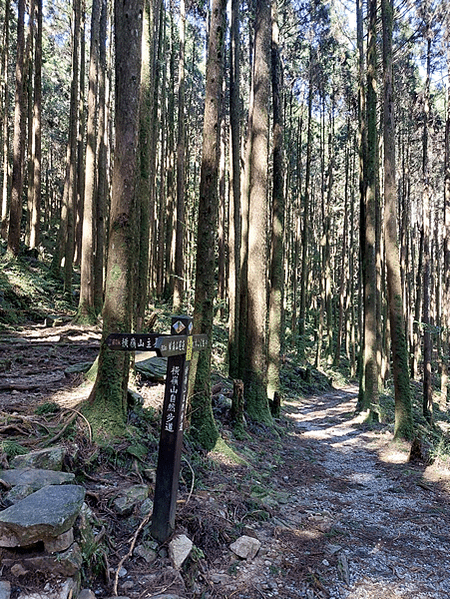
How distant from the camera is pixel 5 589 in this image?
8.43 feet

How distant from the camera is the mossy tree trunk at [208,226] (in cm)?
600

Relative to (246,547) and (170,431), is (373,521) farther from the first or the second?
(170,431)

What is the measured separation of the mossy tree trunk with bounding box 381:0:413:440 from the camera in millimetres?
8953

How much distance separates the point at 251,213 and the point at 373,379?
238 inches

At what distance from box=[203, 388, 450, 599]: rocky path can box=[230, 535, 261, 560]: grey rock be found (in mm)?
74

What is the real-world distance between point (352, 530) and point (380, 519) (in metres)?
0.66

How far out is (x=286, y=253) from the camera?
95.5 ft

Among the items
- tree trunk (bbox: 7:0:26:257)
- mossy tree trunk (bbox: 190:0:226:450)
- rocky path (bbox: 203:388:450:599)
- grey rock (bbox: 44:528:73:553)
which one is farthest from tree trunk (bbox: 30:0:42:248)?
grey rock (bbox: 44:528:73:553)

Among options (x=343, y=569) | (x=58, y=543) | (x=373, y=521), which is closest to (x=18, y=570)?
(x=58, y=543)

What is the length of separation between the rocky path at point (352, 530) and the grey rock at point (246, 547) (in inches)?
2.9

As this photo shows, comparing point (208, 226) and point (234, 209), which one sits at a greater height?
point (234, 209)

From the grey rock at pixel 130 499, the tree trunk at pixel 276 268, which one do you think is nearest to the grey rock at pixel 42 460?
the grey rock at pixel 130 499

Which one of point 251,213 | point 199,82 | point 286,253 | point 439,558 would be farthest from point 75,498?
point 199,82

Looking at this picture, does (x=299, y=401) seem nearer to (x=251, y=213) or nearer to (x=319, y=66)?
(x=251, y=213)
